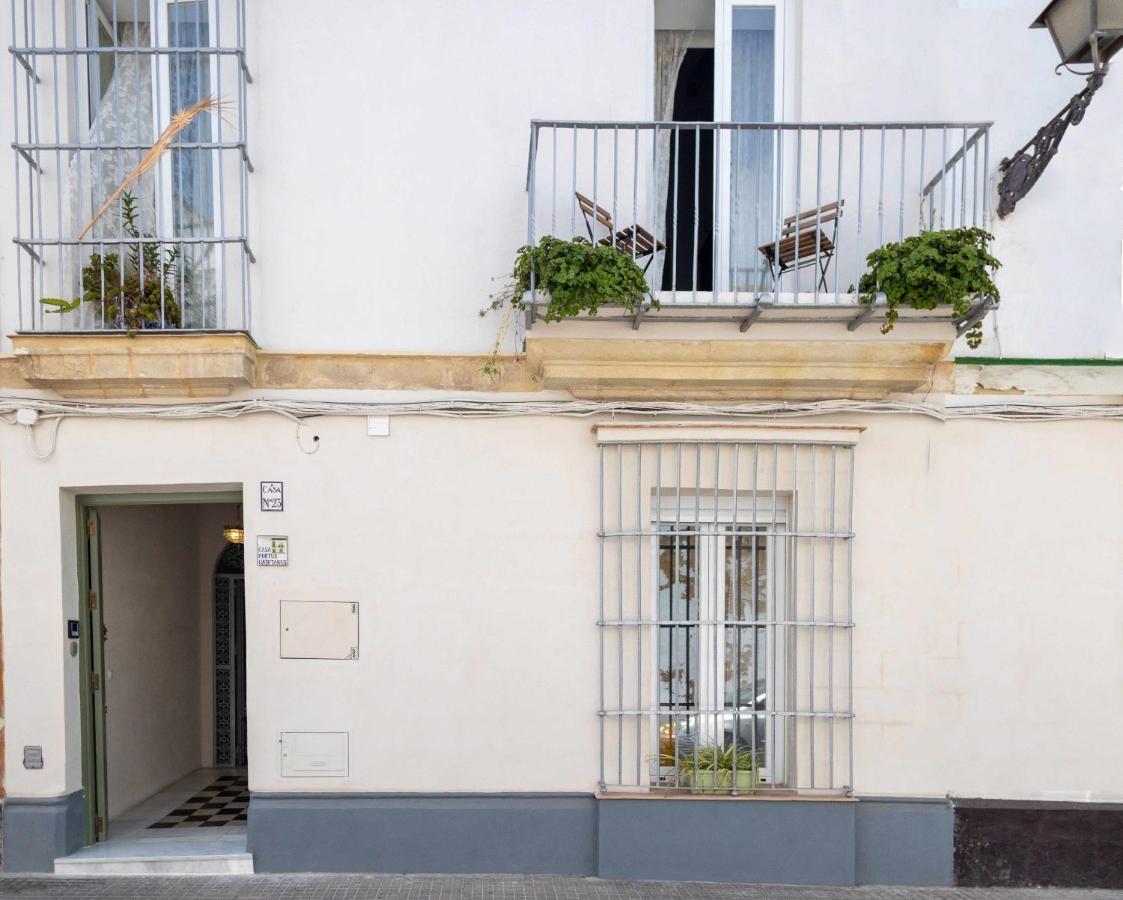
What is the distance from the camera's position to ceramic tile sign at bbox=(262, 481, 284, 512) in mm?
5609

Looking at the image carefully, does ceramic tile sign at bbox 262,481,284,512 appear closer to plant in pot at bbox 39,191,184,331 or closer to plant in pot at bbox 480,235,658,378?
plant in pot at bbox 39,191,184,331

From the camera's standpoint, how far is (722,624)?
5590mm

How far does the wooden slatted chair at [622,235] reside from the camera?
528 cm

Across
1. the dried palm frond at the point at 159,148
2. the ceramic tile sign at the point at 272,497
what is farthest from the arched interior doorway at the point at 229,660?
the dried palm frond at the point at 159,148

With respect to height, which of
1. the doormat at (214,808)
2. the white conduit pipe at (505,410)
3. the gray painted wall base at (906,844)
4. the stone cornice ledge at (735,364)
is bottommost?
the doormat at (214,808)

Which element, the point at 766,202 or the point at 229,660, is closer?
the point at 766,202

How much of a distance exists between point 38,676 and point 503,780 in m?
3.09

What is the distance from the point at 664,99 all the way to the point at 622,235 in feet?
4.13

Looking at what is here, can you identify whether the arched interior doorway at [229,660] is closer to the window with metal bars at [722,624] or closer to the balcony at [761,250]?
the window with metal bars at [722,624]

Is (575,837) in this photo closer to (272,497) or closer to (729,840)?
(729,840)

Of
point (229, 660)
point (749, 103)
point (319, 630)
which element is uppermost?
point (749, 103)

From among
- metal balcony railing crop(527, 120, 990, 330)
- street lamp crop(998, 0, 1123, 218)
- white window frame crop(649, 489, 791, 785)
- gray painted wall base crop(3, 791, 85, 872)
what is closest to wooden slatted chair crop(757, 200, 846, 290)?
metal balcony railing crop(527, 120, 990, 330)

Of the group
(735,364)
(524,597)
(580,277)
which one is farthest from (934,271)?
(524,597)

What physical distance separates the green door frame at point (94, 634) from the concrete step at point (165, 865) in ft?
0.83
